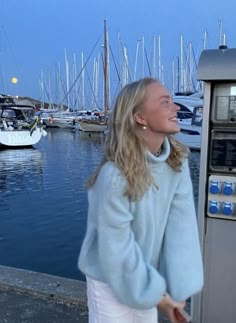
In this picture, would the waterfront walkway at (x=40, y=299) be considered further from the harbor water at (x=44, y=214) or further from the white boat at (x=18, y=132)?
the white boat at (x=18, y=132)

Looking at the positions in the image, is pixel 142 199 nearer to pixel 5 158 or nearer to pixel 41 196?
pixel 41 196

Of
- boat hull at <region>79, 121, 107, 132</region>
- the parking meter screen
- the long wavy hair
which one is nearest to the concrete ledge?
the parking meter screen

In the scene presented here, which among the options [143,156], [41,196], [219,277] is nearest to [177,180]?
[143,156]

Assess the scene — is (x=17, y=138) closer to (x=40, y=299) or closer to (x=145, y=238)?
(x=40, y=299)

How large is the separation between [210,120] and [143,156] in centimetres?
117

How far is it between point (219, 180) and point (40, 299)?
178cm

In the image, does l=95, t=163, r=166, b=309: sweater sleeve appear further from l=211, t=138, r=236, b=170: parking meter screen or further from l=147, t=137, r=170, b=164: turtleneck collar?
l=211, t=138, r=236, b=170: parking meter screen

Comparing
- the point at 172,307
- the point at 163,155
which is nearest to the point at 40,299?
the point at 172,307

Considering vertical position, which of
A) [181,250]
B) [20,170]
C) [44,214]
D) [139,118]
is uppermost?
[139,118]

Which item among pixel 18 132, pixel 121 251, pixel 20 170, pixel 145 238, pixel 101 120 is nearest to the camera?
pixel 121 251

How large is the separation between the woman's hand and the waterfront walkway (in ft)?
4.78

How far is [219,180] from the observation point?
2818 mm

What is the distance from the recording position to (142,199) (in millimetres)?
1744

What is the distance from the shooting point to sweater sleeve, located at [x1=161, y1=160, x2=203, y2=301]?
6.08 ft
